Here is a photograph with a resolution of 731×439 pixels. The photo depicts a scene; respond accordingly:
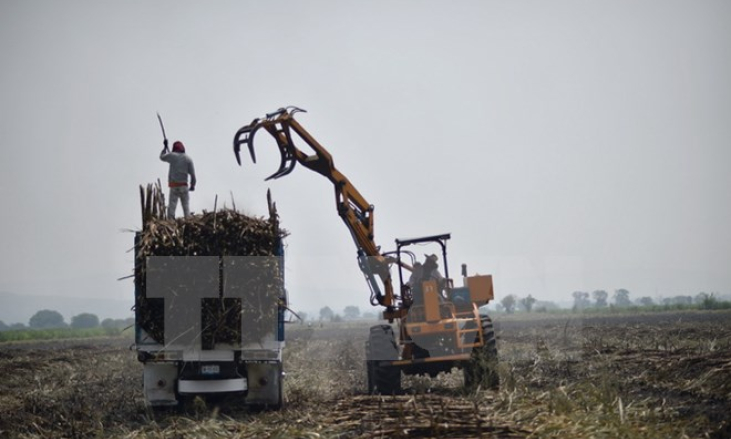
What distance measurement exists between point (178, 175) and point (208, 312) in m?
3.89

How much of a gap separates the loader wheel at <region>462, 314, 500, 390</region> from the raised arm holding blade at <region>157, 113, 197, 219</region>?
607cm

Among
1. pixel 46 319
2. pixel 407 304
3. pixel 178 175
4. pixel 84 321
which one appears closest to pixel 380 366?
pixel 407 304

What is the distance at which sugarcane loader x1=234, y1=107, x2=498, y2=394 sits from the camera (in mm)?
13422

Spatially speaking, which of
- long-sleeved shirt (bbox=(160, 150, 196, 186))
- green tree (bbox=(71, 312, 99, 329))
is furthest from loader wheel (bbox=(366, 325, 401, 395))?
green tree (bbox=(71, 312, 99, 329))

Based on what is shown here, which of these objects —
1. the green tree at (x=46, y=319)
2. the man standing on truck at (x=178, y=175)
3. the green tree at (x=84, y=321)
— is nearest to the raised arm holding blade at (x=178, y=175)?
the man standing on truck at (x=178, y=175)

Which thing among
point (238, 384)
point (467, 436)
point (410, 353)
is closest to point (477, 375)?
point (410, 353)

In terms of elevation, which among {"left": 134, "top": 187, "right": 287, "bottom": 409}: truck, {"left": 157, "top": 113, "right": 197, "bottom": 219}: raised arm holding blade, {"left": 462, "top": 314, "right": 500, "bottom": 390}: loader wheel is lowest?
{"left": 462, "top": 314, "right": 500, "bottom": 390}: loader wheel

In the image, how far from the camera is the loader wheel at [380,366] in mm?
13508

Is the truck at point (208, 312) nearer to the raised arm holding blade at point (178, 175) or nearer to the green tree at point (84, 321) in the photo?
the raised arm holding blade at point (178, 175)

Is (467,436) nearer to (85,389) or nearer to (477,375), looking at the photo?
(477,375)

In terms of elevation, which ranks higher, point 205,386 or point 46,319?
point 46,319

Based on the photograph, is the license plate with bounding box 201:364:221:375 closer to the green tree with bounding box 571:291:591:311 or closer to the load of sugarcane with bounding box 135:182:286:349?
the load of sugarcane with bounding box 135:182:286:349

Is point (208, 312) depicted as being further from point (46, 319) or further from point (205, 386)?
point (46, 319)

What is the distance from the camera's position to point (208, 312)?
A: 11.2 m
